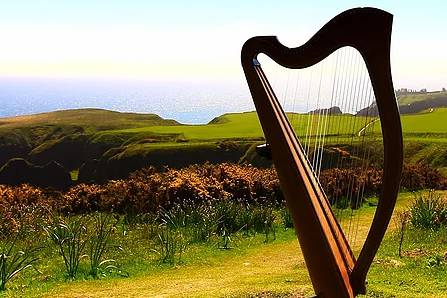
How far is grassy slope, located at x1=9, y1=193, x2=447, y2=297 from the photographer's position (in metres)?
6.52

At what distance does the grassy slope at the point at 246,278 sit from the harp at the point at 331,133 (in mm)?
1734

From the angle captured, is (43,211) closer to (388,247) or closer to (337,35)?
(388,247)

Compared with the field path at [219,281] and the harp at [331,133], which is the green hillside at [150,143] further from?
the harp at [331,133]

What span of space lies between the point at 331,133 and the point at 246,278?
231 centimetres

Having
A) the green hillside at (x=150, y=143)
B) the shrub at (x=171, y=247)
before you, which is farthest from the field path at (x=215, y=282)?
the green hillside at (x=150, y=143)

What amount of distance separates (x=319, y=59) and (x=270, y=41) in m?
0.73

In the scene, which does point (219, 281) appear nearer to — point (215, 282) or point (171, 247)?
point (215, 282)

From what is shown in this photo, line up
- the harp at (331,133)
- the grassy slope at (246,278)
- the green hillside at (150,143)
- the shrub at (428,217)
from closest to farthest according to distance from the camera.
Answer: the harp at (331,133)
the grassy slope at (246,278)
the shrub at (428,217)
the green hillside at (150,143)

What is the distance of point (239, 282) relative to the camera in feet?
23.3

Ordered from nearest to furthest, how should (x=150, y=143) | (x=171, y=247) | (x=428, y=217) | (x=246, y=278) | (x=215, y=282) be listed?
(x=215, y=282), (x=246, y=278), (x=171, y=247), (x=428, y=217), (x=150, y=143)

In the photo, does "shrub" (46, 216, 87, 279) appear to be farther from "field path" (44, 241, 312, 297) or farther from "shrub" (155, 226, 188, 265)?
"shrub" (155, 226, 188, 265)

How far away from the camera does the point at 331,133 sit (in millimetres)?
6141

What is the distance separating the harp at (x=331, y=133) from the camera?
313 cm

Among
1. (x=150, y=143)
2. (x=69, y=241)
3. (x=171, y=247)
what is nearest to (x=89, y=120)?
(x=150, y=143)
